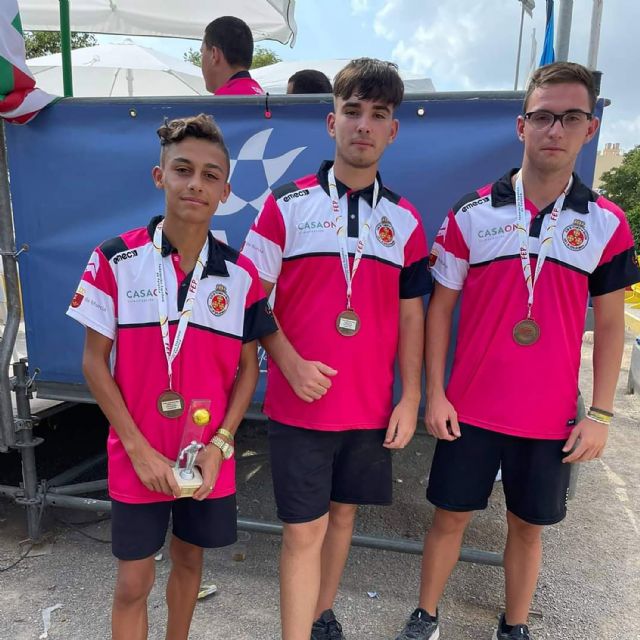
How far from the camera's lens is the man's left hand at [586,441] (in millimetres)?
2268

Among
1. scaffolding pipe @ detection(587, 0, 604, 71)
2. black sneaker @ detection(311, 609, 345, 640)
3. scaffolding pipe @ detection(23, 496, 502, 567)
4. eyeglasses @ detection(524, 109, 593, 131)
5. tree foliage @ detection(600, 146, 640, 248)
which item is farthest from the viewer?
tree foliage @ detection(600, 146, 640, 248)

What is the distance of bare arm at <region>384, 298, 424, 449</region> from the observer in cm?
232

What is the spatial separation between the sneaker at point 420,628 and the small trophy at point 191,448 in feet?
4.11

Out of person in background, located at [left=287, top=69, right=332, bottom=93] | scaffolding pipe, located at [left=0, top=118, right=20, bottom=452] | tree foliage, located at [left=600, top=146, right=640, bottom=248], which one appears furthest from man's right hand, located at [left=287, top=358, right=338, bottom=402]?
tree foliage, located at [left=600, top=146, right=640, bottom=248]

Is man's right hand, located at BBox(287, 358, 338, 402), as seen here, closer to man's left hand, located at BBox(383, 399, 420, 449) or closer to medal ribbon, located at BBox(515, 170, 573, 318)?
man's left hand, located at BBox(383, 399, 420, 449)

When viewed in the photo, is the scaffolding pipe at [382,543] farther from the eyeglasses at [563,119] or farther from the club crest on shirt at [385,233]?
the eyeglasses at [563,119]

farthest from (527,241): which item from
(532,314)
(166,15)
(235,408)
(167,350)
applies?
(166,15)

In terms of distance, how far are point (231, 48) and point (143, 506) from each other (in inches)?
122

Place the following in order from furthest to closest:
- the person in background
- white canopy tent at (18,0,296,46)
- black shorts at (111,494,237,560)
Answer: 1. white canopy tent at (18,0,296,46)
2. the person in background
3. black shorts at (111,494,237,560)

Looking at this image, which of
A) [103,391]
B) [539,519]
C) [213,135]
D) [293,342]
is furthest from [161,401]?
[539,519]

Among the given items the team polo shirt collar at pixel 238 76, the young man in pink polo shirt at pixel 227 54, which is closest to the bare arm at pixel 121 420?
the young man in pink polo shirt at pixel 227 54

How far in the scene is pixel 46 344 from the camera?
10.5 ft

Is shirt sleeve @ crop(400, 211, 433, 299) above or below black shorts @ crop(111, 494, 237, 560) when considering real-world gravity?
above

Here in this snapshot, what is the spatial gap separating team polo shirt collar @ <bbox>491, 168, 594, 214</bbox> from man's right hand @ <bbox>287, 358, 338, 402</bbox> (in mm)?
947
